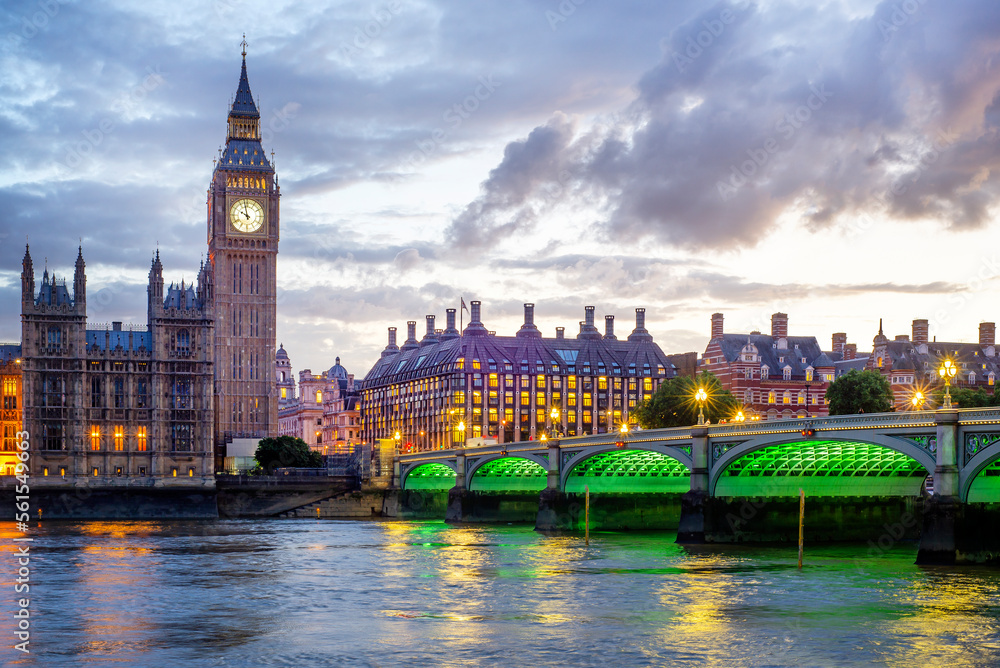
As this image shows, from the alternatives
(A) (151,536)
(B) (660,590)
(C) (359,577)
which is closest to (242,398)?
(A) (151,536)

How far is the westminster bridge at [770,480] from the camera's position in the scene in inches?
2298

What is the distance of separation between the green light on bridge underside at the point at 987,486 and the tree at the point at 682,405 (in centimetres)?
6393

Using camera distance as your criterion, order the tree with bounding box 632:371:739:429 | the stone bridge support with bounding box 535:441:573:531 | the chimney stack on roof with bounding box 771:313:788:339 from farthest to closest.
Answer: the chimney stack on roof with bounding box 771:313:788:339, the tree with bounding box 632:371:739:429, the stone bridge support with bounding box 535:441:573:531

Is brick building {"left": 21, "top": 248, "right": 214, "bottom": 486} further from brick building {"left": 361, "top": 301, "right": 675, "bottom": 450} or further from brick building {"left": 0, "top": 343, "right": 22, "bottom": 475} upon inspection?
brick building {"left": 361, "top": 301, "right": 675, "bottom": 450}

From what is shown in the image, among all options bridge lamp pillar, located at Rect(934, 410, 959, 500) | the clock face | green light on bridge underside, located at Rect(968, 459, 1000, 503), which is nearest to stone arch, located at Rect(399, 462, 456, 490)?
the clock face

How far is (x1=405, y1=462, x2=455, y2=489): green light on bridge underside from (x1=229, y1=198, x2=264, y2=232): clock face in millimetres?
53067

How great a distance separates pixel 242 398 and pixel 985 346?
9253cm

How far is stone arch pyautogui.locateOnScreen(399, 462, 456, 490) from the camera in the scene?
131 meters

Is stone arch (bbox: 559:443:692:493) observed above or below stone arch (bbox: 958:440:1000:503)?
below

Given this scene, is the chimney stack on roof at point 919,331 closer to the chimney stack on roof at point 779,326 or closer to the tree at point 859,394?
the chimney stack on roof at point 779,326

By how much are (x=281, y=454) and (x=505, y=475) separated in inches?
1748

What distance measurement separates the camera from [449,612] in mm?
49750

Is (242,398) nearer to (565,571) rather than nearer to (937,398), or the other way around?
(937,398)

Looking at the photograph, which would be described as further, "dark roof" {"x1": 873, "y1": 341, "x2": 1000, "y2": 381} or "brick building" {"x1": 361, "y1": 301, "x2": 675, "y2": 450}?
"brick building" {"x1": 361, "y1": 301, "x2": 675, "y2": 450}
